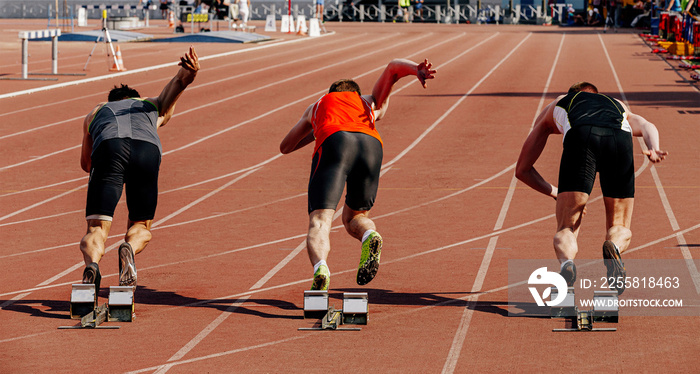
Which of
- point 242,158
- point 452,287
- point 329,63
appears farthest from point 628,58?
point 452,287

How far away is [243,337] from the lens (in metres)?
6.67

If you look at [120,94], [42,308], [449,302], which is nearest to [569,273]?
[449,302]

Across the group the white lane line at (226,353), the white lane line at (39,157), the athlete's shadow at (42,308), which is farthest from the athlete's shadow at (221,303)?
the white lane line at (39,157)

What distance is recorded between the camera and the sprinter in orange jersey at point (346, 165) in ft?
23.1

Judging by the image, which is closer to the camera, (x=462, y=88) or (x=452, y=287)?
(x=452, y=287)

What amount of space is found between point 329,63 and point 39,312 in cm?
2830

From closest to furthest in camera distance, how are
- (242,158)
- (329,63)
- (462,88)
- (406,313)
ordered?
(406,313)
(242,158)
(462,88)
(329,63)

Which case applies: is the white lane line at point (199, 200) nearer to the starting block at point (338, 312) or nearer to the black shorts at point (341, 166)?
the black shorts at point (341, 166)

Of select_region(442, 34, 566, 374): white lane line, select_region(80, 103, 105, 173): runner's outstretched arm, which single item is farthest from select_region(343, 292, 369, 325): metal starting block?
select_region(80, 103, 105, 173): runner's outstretched arm

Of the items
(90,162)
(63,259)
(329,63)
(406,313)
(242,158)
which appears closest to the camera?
(406,313)

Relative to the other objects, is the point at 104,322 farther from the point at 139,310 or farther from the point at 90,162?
the point at 90,162

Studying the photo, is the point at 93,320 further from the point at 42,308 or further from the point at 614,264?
the point at 614,264

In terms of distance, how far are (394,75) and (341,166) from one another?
3.17 ft

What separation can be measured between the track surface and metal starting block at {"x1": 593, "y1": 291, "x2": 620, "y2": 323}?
156mm
